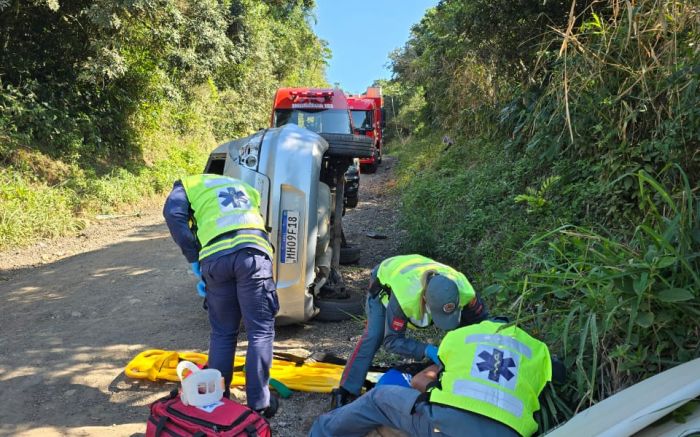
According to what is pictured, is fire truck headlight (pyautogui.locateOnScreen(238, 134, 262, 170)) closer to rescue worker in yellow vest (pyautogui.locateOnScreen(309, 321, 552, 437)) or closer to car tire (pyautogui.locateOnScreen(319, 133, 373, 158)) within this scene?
car tire (pyautogui.locateOnScreen(319, 133, 373, 158))

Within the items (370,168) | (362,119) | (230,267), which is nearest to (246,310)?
(230,267)

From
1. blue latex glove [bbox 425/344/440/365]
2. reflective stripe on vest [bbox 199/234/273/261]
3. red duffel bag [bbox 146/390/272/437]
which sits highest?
reflective stripe on vest [bbox 199/234/273/261]

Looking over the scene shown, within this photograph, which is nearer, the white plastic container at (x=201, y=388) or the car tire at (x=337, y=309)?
the white plastic container at (x=201, y=388)

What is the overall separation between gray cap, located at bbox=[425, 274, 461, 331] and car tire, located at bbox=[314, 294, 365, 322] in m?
2.00

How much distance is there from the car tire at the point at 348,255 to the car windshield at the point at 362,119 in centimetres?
1033

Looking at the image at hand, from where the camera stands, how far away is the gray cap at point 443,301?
9.29 ft

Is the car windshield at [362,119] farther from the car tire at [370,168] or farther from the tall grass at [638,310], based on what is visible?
the tall grass at [638,310]

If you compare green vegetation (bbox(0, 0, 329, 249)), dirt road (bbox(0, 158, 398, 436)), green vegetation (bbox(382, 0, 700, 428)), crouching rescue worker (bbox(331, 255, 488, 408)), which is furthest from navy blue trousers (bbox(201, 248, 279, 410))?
green vegetation (bbox(0, 0, 329, 249))

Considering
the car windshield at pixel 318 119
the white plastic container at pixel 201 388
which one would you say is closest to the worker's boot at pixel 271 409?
the white plastic container at pixel 201 388

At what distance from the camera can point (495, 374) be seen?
2.17 m

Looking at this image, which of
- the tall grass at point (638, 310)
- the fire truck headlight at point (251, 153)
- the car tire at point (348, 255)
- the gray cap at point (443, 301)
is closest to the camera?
the tall grass at point (638, 310)

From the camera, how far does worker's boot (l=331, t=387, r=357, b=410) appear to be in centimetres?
321

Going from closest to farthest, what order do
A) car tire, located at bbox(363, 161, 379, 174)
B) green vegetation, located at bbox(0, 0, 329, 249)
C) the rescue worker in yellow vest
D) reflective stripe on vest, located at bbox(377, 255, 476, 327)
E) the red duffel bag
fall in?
1. the rescue worker in yellow vest
2. the red duffel bag
3. reflective stripe on vest, located at bbox(377, 255, 476, 327)
4. green vegetation, located at bbox(0, 0, 329, 249)
5. car tire, located at bbox(363, 161, 379, 174)

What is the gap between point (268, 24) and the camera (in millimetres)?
22875
